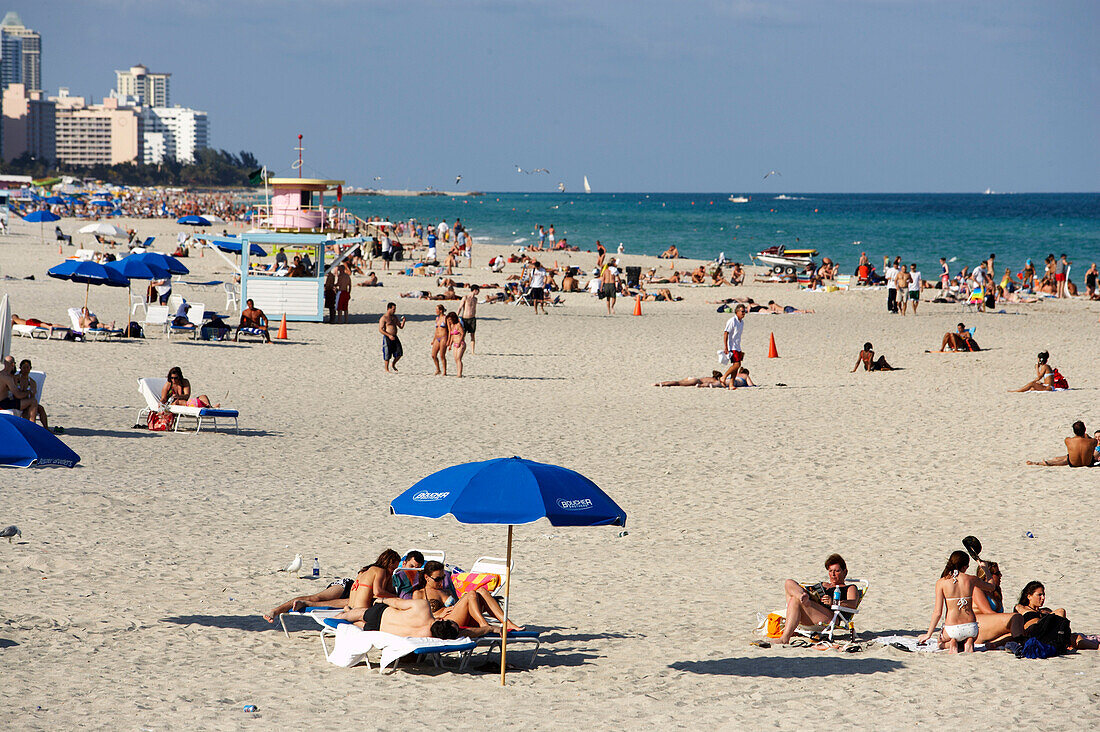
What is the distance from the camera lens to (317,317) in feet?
85.2

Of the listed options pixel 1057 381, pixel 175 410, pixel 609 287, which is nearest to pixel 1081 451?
pixel 1057 381

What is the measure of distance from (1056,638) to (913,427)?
27.1ft

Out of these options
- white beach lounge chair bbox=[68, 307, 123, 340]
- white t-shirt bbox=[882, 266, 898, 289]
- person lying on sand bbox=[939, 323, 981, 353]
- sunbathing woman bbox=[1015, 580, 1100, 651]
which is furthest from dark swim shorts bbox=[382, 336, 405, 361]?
white t-shirt bbox=[882, 266, 898, 289]

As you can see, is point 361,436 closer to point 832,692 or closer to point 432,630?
point 432,630

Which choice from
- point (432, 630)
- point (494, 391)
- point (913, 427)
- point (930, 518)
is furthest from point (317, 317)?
point (432, 630)

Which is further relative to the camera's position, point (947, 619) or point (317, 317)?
point (317, 317)

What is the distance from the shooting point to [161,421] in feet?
45.1

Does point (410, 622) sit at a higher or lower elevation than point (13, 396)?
lower

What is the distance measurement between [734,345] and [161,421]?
32.3 ft

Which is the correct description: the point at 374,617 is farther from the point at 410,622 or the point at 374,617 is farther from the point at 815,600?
the point at 815,600

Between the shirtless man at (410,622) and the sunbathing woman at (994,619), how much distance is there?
10.7ft

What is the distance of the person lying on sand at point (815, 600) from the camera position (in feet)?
24.7

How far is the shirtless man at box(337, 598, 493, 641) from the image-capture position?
688cm

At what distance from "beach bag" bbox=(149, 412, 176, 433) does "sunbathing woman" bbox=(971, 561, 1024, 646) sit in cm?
993
